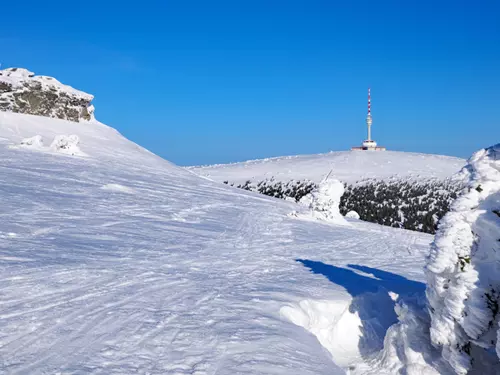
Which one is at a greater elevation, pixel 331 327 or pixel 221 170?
pixel 221 170

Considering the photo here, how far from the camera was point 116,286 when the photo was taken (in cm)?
693

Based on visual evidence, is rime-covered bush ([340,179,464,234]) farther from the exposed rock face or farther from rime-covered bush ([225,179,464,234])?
the exposed rock face

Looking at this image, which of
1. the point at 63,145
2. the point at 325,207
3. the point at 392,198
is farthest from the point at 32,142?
the point at 392,198

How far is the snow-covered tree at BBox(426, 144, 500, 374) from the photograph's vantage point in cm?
445

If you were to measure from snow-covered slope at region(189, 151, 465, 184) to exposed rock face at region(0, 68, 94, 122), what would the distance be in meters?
23.9

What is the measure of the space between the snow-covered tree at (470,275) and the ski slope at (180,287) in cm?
62

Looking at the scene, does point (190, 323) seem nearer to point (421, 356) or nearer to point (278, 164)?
point (421, 356)

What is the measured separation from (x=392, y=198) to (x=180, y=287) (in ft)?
144

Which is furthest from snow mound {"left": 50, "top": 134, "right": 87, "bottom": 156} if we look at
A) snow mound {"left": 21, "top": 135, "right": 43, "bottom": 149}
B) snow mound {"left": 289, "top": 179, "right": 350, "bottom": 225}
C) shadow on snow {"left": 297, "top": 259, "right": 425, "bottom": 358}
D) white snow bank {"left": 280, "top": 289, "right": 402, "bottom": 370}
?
white snow bank {"left": 280, "top": 289, "right": 402, "bottom": 370}

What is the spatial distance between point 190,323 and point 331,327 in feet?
6.96

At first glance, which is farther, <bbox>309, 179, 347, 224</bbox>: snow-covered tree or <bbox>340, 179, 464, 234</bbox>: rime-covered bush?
<bbox>340, 179, 464, 234</bbox>: rime-covered bush

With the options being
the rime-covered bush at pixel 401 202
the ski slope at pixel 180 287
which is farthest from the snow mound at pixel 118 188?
the rime-covered bush at pixel 401 202

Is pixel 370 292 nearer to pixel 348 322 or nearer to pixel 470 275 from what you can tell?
pixel 348 322

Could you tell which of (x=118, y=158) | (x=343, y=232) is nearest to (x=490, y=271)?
(x=343, y=232)
